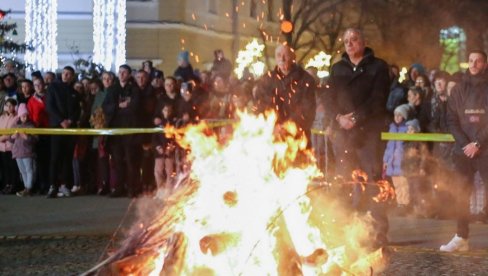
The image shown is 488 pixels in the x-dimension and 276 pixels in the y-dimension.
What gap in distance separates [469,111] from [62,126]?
23.9 ft

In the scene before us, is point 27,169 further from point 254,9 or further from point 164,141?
Result: point 254,9

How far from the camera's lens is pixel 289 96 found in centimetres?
1105

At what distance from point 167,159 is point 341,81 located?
5.69 m

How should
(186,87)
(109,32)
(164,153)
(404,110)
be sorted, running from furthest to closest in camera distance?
(109,32) < (186,87) < (164,153) < (404,110)

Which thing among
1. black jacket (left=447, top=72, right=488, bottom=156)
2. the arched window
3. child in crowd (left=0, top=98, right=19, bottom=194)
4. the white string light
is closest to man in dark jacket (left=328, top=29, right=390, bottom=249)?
black jacket (left=447, top=72, right=488, bottom=156)

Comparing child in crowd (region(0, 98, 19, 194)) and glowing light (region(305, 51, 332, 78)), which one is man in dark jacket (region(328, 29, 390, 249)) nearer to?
child in crowd (region(0, 98, 19, 194))

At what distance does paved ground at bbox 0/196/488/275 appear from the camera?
962 cm

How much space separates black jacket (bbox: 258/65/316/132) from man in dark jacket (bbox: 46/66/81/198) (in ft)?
19.5

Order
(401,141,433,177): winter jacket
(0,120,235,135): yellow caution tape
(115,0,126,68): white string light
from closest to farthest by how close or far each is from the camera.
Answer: (401,141,433,177): winter jacket, (0,120,235,135): yellow caution tape, (115,0,126,68): white string light

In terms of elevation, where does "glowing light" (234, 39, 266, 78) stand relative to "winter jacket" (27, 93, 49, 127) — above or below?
above

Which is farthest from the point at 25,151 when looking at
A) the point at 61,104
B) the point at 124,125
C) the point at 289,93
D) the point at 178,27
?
the point at 178,27

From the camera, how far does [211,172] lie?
7379mm

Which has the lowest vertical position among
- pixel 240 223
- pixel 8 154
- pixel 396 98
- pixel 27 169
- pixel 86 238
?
pixel 86 238

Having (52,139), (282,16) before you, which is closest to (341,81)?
(52,139)
